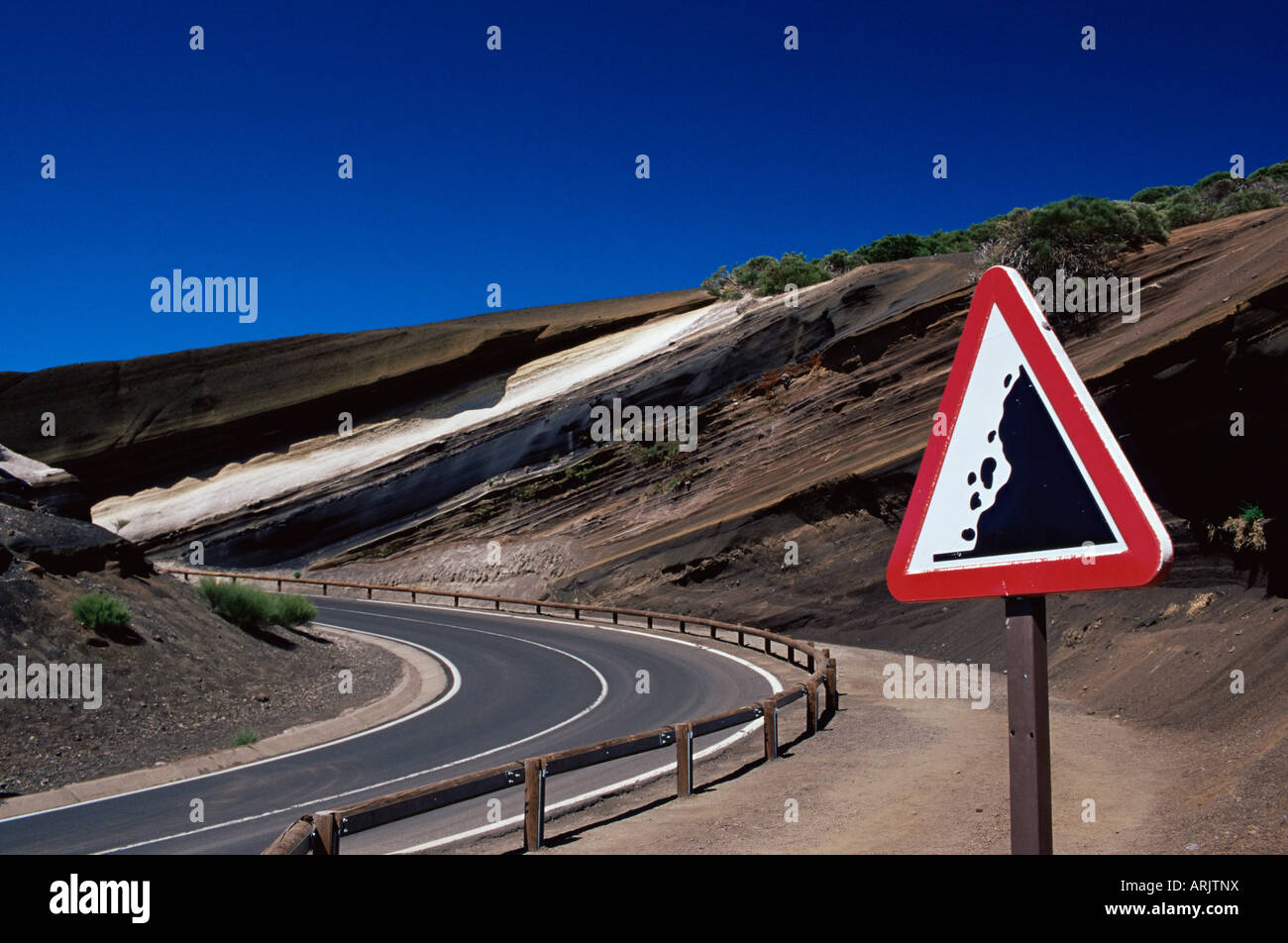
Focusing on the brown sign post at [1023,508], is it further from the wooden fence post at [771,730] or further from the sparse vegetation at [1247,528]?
the sparse vegetation at [1247,528]

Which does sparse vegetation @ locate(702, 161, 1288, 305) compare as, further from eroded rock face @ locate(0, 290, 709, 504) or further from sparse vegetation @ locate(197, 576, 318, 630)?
eroded rock face @ locate(0, 290, 709, 504)

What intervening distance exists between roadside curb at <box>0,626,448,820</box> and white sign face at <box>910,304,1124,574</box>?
12.0m

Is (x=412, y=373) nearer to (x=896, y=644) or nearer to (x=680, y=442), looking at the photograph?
(x=680, y=442)

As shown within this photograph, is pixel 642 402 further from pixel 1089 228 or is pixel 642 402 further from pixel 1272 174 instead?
pixel 1272 174

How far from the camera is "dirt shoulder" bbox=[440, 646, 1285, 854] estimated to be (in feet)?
25.1

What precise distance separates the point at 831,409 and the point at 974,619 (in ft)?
49.4

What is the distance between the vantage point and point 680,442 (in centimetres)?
4200

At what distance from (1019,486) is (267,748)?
14349 millimetres

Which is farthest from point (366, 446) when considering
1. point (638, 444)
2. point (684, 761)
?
point (684, 761)

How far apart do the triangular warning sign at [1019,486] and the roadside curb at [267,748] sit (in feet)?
39.3

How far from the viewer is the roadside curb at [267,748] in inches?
446

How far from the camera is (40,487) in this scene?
19.8 meters

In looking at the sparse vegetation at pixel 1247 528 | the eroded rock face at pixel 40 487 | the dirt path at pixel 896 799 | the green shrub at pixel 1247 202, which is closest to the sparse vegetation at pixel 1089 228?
the green shrub at pixel 1247 202
